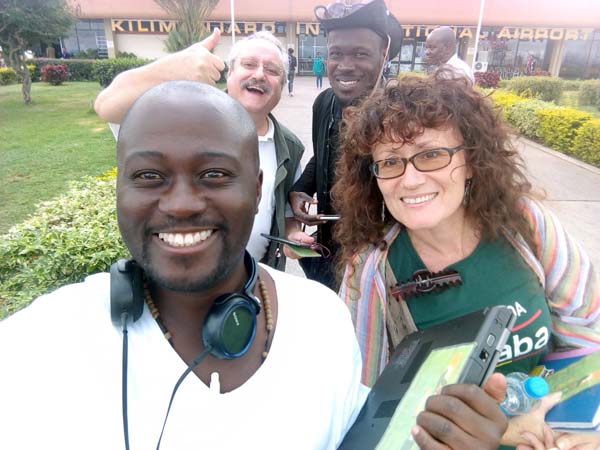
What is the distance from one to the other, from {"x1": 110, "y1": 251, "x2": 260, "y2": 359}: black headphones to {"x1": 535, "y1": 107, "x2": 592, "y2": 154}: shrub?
33.7 feet

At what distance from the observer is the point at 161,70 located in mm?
1656

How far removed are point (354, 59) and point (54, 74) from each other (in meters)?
24.5

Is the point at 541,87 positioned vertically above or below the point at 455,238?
below

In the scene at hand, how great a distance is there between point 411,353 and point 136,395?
77cm

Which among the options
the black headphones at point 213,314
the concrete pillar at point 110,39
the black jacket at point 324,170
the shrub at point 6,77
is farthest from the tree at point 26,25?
the black headphones at point 213,314

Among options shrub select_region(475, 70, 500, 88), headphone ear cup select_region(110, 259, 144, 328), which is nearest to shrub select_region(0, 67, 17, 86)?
shrub select_region(475, 70, 500, 88)

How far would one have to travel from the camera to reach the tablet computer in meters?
1.03

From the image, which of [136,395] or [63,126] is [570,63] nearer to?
[63,126]

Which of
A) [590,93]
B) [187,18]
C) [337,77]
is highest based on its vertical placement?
[187,18]

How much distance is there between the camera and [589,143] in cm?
866

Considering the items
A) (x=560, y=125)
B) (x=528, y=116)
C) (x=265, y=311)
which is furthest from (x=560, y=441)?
(x=528, y=116)

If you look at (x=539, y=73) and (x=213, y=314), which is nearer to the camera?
(x=213, y=314)

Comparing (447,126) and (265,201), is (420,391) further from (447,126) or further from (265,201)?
(265,201)

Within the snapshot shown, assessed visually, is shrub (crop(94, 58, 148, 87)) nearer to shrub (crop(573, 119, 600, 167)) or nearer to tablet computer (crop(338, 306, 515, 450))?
shrub (crop(573, 119, 600, 167))
